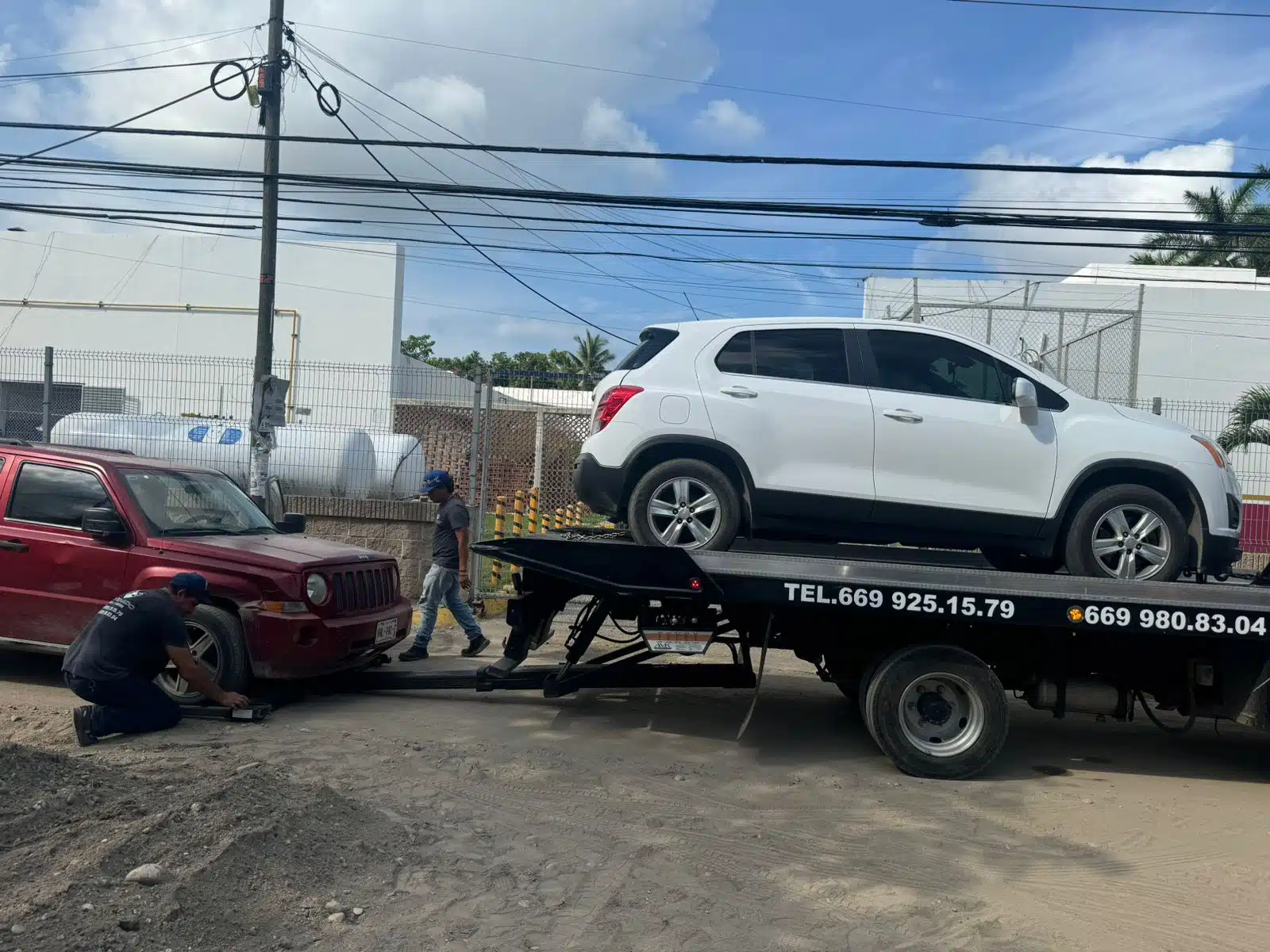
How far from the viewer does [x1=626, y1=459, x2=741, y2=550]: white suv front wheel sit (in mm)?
6594

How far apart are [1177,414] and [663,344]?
9.69 metres

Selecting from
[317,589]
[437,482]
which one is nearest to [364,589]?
[317,589]

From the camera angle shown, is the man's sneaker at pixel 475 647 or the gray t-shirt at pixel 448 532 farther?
the man's sneaker at pixel 475 647

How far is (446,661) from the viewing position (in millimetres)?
9570

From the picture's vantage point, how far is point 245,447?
Answer: 43.6ft

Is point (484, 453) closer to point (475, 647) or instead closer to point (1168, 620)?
point (475, 647)

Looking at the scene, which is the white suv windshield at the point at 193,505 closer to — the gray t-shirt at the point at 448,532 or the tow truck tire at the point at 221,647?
the tow truck tire at the point at 221,647

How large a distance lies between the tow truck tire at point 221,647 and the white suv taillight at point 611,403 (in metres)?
2.75

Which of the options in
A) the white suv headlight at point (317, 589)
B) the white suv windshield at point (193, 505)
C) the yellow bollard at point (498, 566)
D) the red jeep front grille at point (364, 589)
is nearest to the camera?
the white suv headlight at point (317, 589)

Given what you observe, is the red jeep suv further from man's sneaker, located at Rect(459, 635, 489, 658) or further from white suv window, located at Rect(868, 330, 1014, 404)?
white suv window, located at Rect(868, 330, 1014, 404)

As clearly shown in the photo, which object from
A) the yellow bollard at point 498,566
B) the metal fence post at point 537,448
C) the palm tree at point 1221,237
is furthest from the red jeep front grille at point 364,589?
the palm tree at point 1221,237

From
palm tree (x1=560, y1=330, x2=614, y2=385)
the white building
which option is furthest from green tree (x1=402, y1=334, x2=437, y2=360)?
the white building

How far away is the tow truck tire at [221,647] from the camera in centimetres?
708

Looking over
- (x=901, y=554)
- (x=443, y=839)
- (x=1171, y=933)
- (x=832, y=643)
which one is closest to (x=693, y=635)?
(x=832, y=643)
